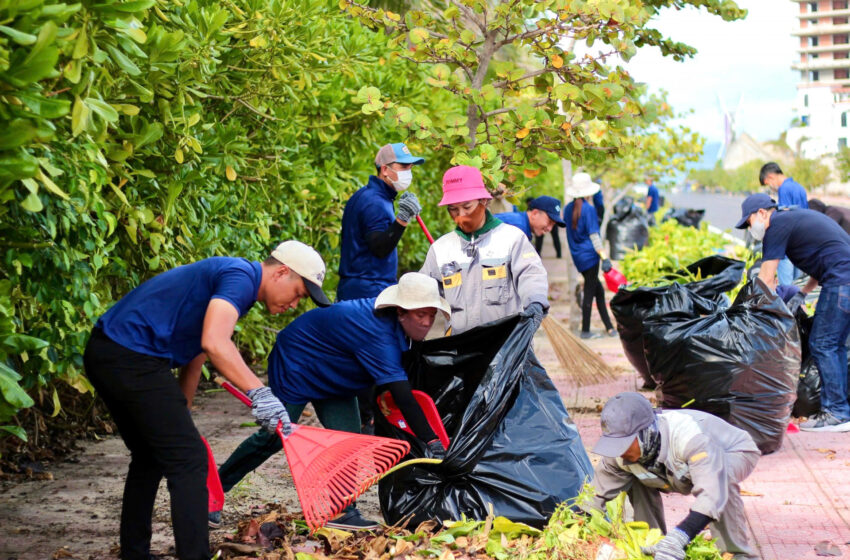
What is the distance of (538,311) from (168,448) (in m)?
1.90

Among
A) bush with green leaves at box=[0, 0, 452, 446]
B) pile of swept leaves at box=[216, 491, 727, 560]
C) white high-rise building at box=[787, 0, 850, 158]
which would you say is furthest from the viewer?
white high-rise building at box=[787, 0, 850, 158]

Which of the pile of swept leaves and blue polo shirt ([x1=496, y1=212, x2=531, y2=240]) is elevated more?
blue polo shirt ([x1=496, y1=212, x2=531, y2=240])

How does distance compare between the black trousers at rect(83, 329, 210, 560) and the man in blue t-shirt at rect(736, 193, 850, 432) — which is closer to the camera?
the black trousers at rect(83, 329, 210, 560)

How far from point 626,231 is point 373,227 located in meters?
16.3

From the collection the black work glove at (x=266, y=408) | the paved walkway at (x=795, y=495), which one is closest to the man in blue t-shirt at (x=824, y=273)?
the paved walkway at (x=795, y=495)

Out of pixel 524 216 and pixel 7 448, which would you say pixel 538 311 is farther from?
pixel 7 448

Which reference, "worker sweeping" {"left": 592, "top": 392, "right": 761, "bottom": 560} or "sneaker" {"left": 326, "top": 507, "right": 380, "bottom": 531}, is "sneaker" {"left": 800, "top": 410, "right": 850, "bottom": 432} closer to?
"worker sweeping" {"left": 592, "top": 392, "right": 761, "bottom": 560}

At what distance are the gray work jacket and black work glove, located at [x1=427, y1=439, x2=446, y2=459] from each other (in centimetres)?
71

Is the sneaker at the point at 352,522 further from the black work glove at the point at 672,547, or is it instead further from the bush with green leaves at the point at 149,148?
the black work glove at the point at 672,547

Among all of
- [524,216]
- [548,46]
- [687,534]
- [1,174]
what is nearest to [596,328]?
[524,216]

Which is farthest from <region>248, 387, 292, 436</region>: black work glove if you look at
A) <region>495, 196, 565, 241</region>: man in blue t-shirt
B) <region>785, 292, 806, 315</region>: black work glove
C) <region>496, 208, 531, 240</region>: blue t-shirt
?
<region>785, 292, 806, 315</region>: black work glove

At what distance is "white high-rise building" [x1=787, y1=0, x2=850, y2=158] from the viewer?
105 metres

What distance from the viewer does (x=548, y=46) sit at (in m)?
6.29

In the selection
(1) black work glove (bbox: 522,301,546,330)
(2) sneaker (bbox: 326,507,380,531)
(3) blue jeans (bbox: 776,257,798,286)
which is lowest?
(2) sneaker (bbox: 326,507,380,531)
